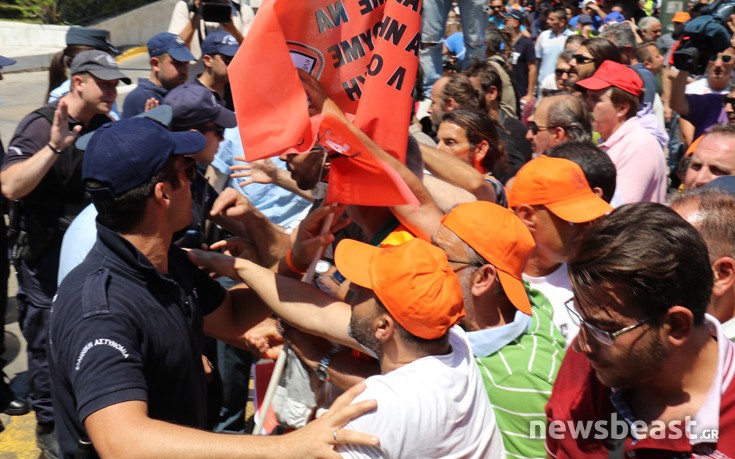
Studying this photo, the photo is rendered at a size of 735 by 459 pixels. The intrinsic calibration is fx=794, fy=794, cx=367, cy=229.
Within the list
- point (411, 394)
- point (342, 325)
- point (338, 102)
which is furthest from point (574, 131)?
point (411, 394)

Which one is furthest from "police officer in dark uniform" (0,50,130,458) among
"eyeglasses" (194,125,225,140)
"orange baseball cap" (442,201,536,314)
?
"orange baseball cap" (442,201,536,314)

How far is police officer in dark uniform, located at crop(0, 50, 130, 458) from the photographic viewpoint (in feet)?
14.7

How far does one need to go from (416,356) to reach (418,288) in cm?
22

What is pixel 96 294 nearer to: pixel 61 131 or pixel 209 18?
pixel 61 131

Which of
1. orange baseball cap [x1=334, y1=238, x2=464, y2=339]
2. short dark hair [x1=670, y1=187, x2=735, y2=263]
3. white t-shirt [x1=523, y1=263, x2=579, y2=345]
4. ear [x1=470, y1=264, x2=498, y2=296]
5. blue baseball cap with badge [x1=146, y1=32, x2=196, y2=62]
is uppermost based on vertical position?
orange baseball cap [x1=334, y1=238, x2=464, y2=339]

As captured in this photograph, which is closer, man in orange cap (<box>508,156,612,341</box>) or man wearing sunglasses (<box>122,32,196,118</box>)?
man in orange cap (<box>508,156,612,341</box>)

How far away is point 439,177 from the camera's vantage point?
4.03m

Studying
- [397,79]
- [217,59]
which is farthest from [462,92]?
[397,79]

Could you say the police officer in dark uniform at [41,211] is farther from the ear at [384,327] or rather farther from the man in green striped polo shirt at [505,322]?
the ear at [384,327]

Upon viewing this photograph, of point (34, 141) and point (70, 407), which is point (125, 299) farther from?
point (34, 141)

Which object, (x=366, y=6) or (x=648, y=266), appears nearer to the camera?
(x=648, y=266)

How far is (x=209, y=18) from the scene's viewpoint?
23.5 ft

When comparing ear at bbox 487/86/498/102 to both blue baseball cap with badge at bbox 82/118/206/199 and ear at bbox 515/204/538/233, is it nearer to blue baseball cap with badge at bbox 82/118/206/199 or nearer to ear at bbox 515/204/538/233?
ear at bbox 515/204/538/233

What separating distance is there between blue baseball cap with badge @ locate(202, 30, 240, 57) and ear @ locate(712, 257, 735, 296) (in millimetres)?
4996
